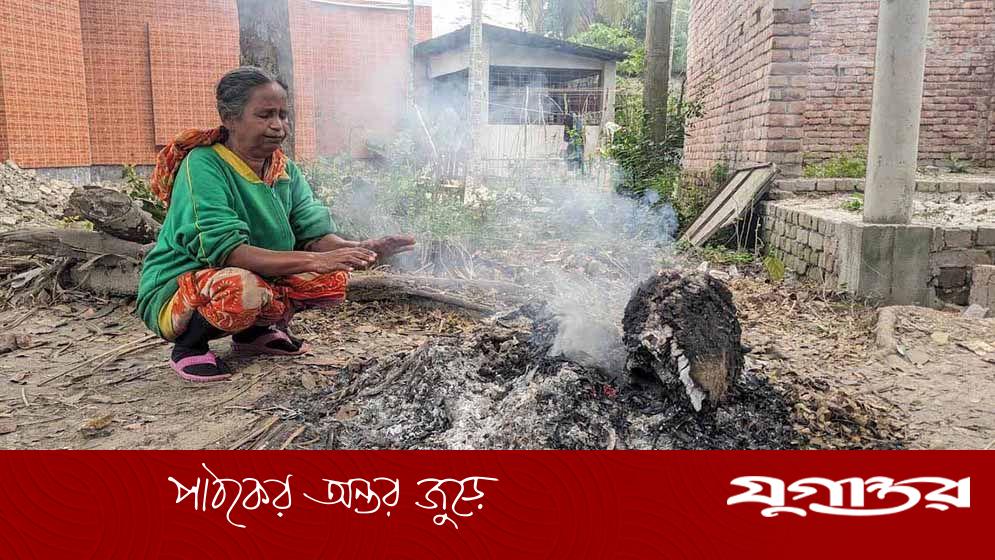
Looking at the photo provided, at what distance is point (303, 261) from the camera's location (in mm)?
2951

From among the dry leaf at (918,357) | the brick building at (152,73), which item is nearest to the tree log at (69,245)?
the dry leaf at (918,357)

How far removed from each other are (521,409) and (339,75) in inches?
445

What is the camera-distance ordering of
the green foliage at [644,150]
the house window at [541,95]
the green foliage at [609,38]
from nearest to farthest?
the green foliage at [644,150] → the house window at [541,95] → the green foliage at [609,38]

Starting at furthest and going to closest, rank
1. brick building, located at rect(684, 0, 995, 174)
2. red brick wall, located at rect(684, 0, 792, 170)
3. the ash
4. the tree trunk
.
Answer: the tree trunk < brick building, located at rect(684, 0, 995, 174) < red brick wall, located at rect(684, 0, 792, 170) < the ash

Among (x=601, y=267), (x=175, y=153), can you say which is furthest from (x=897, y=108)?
(x=175, y=153)

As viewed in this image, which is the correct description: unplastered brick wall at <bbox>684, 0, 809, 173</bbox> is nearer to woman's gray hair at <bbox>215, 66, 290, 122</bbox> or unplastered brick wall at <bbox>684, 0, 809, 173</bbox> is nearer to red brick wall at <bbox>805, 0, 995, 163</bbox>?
red brick wall at <bbox>805, 0, 995, 163</bbox>

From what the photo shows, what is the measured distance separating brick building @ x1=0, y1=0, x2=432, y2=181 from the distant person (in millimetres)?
2914

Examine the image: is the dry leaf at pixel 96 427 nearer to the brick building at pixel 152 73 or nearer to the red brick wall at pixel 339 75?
the brick building at pixel 152 73

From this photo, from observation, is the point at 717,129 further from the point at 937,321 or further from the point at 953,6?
the point at 937,321

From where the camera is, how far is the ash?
2.54 meters

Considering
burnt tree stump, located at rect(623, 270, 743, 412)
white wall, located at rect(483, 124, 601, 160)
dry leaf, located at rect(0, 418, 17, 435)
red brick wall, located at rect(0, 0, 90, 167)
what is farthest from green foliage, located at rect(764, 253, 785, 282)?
red brick wall, located at rect(0, 0, 90, 167)

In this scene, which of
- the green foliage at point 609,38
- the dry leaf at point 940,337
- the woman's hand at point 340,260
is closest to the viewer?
the woman's hand at point 340,260

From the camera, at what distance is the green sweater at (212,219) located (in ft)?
9.65

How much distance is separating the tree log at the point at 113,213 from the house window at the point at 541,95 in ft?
33.3
